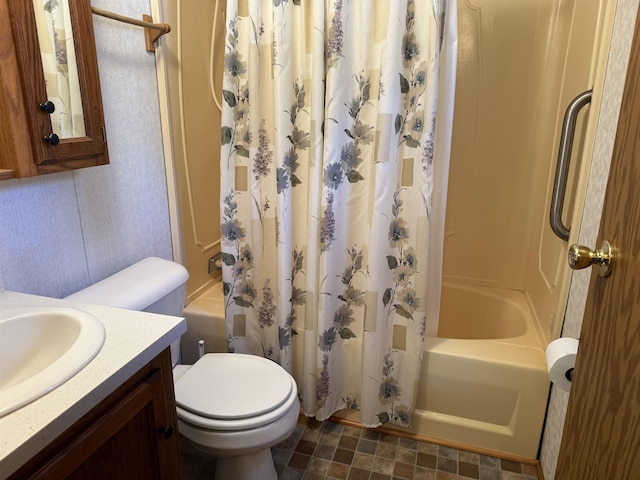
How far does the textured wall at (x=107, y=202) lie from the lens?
1.23 metres

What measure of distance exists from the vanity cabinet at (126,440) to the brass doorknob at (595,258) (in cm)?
89

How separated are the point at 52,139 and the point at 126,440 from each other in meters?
0.76

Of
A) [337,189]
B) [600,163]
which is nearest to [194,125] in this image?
[337,189]

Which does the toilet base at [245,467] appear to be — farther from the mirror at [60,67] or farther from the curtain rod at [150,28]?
the curtain rod at [150,28]

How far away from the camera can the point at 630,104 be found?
2.36 feet

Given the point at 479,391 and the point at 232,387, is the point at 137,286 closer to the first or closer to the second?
the point at 232,387

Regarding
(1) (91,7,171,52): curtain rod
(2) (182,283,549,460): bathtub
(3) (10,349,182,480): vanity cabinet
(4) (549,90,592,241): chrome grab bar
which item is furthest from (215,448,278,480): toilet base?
(1) (91,7,171,52): curtain rod

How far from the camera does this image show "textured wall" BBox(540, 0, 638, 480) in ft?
3.95

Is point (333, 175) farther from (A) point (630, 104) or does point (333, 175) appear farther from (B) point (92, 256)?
(A) point (630, 104)

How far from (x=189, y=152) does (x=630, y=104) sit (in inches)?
64.8

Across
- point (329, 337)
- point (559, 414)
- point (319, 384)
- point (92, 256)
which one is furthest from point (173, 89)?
point (559, 414)

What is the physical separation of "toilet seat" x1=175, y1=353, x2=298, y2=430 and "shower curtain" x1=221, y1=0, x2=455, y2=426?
284 millimetres

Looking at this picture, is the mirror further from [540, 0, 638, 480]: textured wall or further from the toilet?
[540, 0, 638, 480]: textured wall

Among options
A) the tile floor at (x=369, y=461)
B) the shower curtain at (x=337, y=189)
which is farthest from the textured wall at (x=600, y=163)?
the shower curtain at (x=337, y=189)
